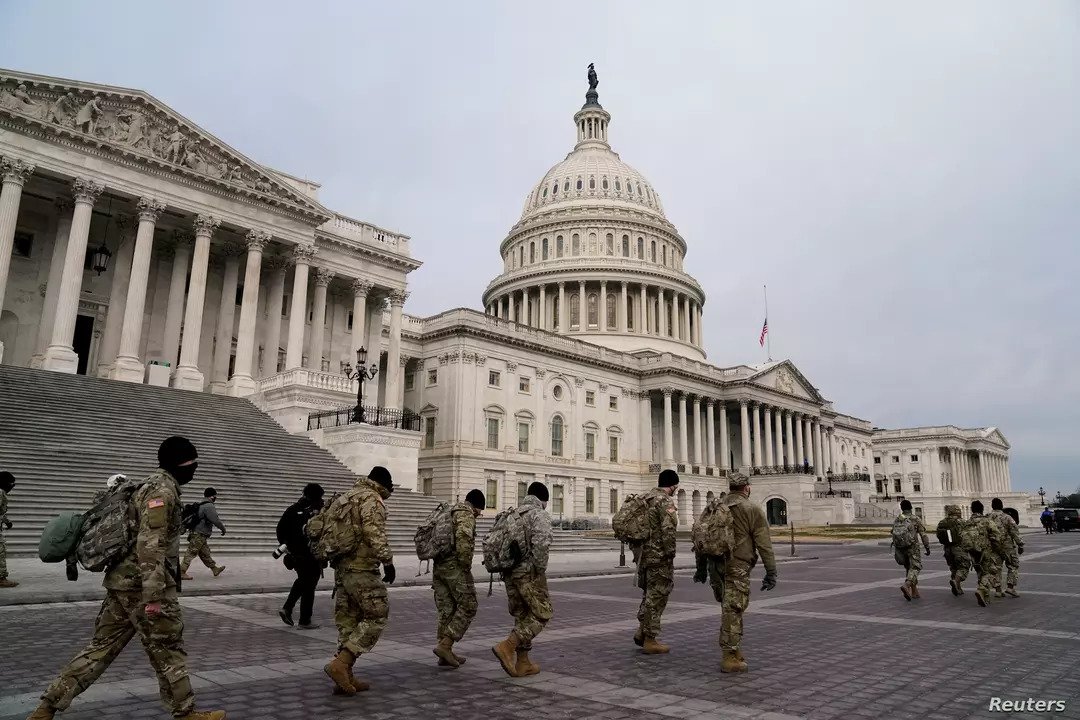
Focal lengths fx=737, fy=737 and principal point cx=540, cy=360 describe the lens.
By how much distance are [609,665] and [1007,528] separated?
460 inches

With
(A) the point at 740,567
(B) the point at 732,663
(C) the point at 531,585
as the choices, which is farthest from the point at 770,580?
(C) the point at 531,585

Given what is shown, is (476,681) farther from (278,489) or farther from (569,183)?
(569,183)

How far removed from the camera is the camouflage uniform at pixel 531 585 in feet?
25.9

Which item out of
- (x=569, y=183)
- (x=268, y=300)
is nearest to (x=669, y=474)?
(x=268, y=300)

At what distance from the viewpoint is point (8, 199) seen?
100.0 ft

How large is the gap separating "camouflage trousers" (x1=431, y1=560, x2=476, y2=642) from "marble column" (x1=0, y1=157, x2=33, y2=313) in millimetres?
30510

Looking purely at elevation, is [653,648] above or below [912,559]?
below

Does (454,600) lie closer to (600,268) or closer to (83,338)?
(83,338)

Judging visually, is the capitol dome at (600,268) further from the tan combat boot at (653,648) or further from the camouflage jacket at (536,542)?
the camouflage jacket at (536,542)

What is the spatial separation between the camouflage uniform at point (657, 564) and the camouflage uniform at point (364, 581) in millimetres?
3394

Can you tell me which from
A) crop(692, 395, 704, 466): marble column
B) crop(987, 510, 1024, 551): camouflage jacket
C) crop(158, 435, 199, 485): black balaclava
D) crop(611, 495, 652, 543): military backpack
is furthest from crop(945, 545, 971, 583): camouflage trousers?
crop(692, 395, 704, 466): marble column

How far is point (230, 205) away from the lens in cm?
3725

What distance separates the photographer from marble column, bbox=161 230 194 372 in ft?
121

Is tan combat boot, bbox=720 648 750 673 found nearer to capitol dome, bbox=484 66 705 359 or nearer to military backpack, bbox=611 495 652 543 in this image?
military backpack, bbox=611 495 652 543
